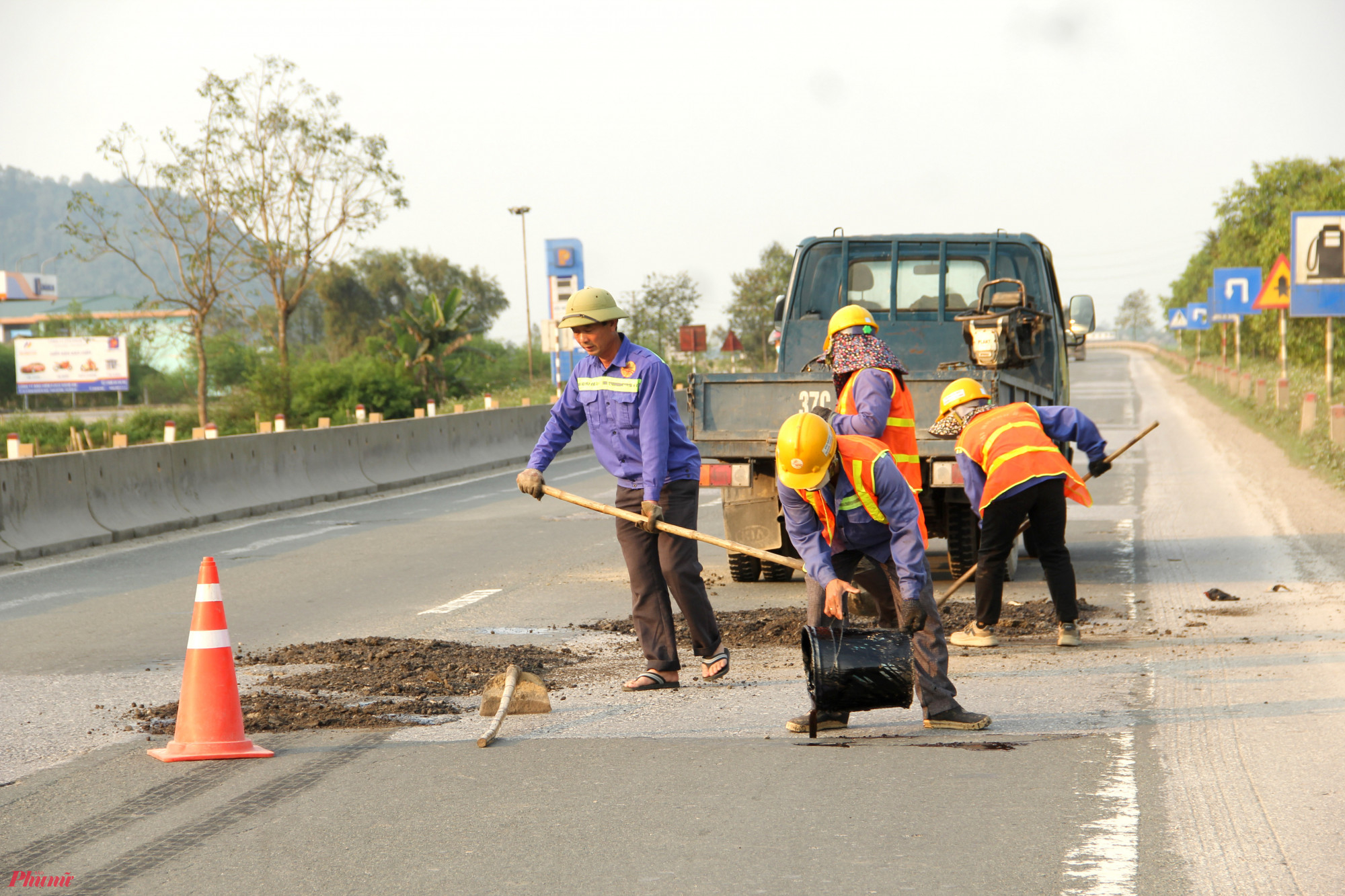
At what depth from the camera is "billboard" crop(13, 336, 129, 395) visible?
2234 inches

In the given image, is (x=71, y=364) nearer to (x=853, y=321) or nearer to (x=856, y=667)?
(x=853, y=321)

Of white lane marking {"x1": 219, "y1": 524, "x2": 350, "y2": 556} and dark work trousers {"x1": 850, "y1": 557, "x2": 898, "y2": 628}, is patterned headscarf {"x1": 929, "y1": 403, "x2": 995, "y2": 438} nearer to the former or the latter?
dark work trousers {"x1": 850, "y1": 557, "x2": 898, "y2": 628}

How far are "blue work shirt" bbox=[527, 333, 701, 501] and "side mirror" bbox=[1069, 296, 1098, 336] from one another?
21.2 ft

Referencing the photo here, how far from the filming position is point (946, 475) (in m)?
9.31

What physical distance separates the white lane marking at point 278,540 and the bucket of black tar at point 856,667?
8.78m

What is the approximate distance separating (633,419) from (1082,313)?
6.80 meters

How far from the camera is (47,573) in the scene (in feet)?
38.7

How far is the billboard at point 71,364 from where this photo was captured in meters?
56.8

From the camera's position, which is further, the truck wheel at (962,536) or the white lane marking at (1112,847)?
the truck wheel at (962,536)

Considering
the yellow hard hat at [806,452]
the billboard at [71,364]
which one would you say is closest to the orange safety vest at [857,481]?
the yellow hard hat at [806,452]

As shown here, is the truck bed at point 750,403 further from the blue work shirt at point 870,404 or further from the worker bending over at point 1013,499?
the blue work shirt at point 870,404

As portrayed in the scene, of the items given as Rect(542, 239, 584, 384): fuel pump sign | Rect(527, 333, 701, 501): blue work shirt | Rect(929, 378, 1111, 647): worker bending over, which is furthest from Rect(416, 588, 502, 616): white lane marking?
Rect(542, 239, 584, 384): fuel pump sign

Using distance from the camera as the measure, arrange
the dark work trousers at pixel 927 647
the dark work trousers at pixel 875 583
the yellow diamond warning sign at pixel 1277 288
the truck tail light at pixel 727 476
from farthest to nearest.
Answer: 1. the yellow diamond warning sign at pixel 1277 288
2. the truck tail light at pixel 727 476
3. the dark work trousers at pixel 875 583
4. the dark work trousers at pixel 927 647

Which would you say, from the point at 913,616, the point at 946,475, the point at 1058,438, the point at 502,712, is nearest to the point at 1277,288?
the point at 946,475
